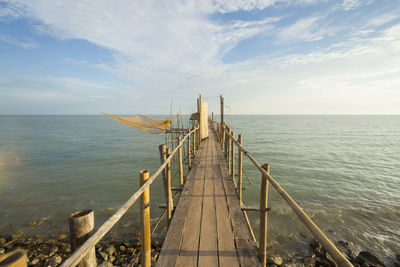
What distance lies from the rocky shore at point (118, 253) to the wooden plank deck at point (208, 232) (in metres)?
1.62

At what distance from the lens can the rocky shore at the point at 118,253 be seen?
452 centimetres

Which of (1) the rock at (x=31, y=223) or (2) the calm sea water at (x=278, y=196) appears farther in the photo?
(1) the rock at (x=31, y=223)

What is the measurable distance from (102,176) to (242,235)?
11485mm

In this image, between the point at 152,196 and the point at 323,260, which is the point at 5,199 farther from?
the point at 323,260

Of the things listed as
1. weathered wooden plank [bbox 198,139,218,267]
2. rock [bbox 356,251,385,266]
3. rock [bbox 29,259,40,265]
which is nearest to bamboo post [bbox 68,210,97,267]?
weathered wooden plank [bbox 198,139,218,267]

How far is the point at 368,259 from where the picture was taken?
466cm

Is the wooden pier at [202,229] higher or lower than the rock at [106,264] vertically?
higher

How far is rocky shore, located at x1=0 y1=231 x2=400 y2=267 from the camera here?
178 inches

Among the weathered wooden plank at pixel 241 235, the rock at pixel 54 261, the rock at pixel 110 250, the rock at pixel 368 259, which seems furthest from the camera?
the rock at pixel 110 250

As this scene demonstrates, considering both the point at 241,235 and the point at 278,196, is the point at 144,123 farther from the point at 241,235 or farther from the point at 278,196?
the point at 241,235

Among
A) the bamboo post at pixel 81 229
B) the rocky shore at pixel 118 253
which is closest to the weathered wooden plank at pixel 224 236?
the bamboo post at pixel 81 229

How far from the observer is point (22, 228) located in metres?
6.25

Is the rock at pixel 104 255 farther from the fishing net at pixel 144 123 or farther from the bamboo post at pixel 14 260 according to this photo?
the fishing net at pixel 144 123

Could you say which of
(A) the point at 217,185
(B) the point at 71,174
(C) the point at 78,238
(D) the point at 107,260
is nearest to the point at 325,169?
(A) the point at 217,185
